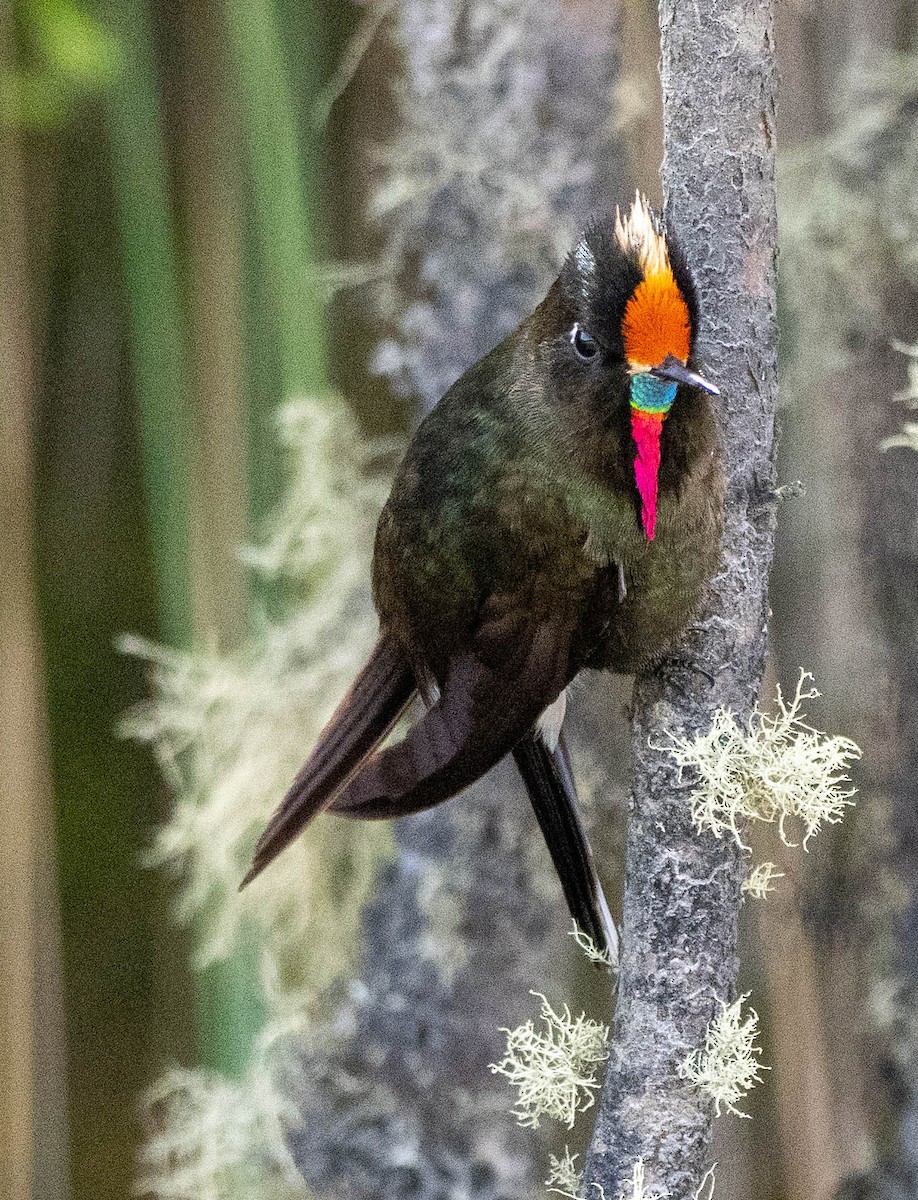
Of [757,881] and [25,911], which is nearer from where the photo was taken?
[757,881]

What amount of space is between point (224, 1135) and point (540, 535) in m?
0.60

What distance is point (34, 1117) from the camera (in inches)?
34.4

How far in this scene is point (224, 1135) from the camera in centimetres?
91

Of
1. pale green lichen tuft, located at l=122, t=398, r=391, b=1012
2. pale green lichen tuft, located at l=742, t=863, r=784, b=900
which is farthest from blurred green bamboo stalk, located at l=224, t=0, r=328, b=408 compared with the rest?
pale green lichen tuft, located at l=742, t=863, r=784, b=900

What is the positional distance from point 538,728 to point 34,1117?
52 centimetres

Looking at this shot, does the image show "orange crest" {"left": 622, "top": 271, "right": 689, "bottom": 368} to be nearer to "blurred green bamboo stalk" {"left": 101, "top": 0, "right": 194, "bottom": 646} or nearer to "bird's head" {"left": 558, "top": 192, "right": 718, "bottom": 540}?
"bird's head" {"left": 558, "top": 192, "right": 718, "bottom": 540}

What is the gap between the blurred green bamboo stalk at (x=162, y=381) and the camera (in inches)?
32.4

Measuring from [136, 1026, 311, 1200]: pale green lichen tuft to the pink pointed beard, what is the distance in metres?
0.55

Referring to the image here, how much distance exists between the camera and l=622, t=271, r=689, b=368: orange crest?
1.62 feet

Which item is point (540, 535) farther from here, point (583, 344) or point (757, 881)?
point (757, 881)

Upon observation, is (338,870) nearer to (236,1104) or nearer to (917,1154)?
(236,1104)

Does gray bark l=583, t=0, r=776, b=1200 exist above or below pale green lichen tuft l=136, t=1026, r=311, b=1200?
above

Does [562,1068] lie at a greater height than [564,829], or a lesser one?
lesser

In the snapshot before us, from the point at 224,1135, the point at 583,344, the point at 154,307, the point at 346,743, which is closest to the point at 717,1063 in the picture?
the point at 346,743
